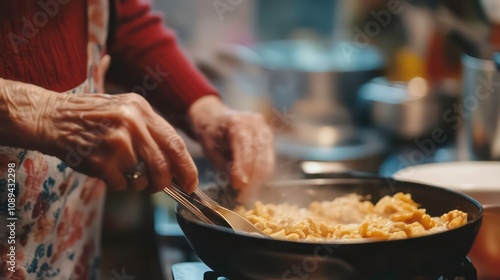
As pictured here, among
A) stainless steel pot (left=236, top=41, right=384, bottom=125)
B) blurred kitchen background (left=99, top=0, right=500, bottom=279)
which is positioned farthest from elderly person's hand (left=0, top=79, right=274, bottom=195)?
stainless steel pot (left=236, top=41, right=384, bottom=125)

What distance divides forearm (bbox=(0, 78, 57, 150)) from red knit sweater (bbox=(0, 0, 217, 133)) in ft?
0.65

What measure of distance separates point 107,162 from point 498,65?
1.18 meters

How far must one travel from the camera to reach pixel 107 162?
1.05 metres

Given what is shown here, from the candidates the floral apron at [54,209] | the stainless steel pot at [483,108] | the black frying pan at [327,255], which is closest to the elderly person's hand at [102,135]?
the black frying pan at [327,255]

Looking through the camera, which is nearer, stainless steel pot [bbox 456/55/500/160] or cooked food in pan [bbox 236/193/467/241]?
cooked food in pan [bbox 236/193/467/241]

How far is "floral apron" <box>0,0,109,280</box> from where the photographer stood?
1311mm

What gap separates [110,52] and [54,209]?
1.42ft

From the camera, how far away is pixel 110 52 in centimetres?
165

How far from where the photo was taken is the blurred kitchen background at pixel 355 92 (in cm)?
205

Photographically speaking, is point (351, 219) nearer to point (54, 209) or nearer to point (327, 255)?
point (327, 255)

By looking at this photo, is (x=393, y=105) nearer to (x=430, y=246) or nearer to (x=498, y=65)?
(x=498, y=65)

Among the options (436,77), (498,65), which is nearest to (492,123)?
(498,65)

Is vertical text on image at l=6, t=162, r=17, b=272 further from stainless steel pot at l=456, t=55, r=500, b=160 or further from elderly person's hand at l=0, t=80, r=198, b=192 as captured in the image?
stainless steel pot at l=456, t=55, r=500, b=160

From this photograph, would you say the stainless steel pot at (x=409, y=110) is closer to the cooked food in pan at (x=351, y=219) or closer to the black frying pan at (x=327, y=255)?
the cooked food in pan at (x=351, y=219)
